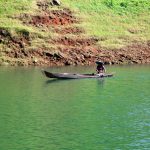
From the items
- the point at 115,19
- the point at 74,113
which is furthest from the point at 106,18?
the point at 74,113

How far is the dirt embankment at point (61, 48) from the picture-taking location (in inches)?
3093

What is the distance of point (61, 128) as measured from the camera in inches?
1414

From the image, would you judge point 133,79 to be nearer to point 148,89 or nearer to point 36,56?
Result: point 148,89

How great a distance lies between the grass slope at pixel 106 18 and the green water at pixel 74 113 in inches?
812

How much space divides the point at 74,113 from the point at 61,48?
40.1 meters

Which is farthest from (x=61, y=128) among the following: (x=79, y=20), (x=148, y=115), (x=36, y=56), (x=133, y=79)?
(x=79, y=20)

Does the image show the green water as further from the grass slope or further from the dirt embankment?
the grass slope

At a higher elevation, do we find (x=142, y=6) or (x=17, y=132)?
(x=142, y=6)

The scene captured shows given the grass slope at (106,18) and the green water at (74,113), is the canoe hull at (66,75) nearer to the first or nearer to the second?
the green water at (74,113)

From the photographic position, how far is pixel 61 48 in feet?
265

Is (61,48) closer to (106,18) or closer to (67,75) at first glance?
(106,18)

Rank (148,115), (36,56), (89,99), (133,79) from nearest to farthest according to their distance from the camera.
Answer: (148,115)
(89,99)
(133,79)
(36,56)

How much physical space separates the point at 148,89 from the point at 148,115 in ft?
45.9

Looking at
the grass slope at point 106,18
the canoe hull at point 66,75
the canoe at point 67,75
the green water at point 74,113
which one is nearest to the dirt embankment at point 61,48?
the grass slope at point 106,18
